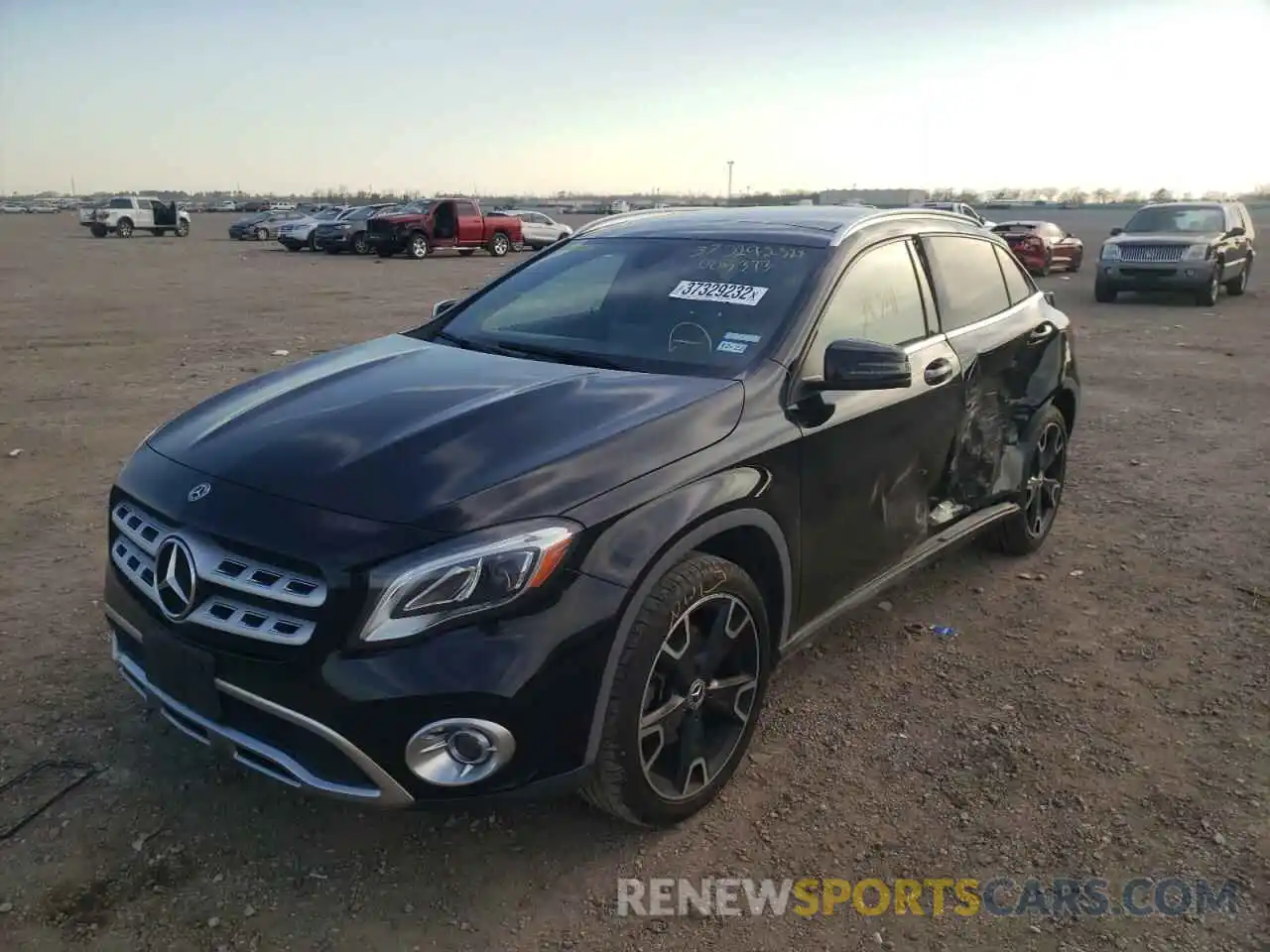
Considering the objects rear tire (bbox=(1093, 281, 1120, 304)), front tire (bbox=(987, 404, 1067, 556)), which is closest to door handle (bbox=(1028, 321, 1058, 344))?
front tire (bbox=(987, 404, 1067, 556))

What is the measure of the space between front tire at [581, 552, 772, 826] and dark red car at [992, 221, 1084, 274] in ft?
68.7

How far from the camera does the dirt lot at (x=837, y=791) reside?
2.61 metres

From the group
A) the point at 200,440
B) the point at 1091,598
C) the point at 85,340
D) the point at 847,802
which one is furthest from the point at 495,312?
the point at 85,340

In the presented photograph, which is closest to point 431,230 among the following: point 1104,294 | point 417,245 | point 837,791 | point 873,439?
point 417,245

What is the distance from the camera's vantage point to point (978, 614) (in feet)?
15.0

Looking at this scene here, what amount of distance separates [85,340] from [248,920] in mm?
11407

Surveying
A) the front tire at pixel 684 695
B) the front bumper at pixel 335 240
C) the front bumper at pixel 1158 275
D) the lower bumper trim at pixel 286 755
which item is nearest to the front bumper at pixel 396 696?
the lower bumper trim at pixel 286 755

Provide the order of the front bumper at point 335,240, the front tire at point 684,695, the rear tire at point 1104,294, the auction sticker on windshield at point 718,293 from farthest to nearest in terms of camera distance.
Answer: the front bumper at point 335,240 → the rear tire at point 1104,294 → the auction sticker on windshield at point 718,293 → the front tire at point 684,695

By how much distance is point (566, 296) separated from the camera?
416cm

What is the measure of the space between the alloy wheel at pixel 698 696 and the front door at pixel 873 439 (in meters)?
0.40

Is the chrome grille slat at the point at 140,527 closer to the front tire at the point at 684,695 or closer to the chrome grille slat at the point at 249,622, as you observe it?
the chrome grille slat at the point at 249,622

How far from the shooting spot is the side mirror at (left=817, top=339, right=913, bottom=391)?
124 inches

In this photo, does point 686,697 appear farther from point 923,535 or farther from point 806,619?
point 923,535

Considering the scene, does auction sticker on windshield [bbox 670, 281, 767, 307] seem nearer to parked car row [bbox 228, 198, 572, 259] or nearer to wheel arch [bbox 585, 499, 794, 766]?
wheel arch [bbox 585, 499, 794, 766]
